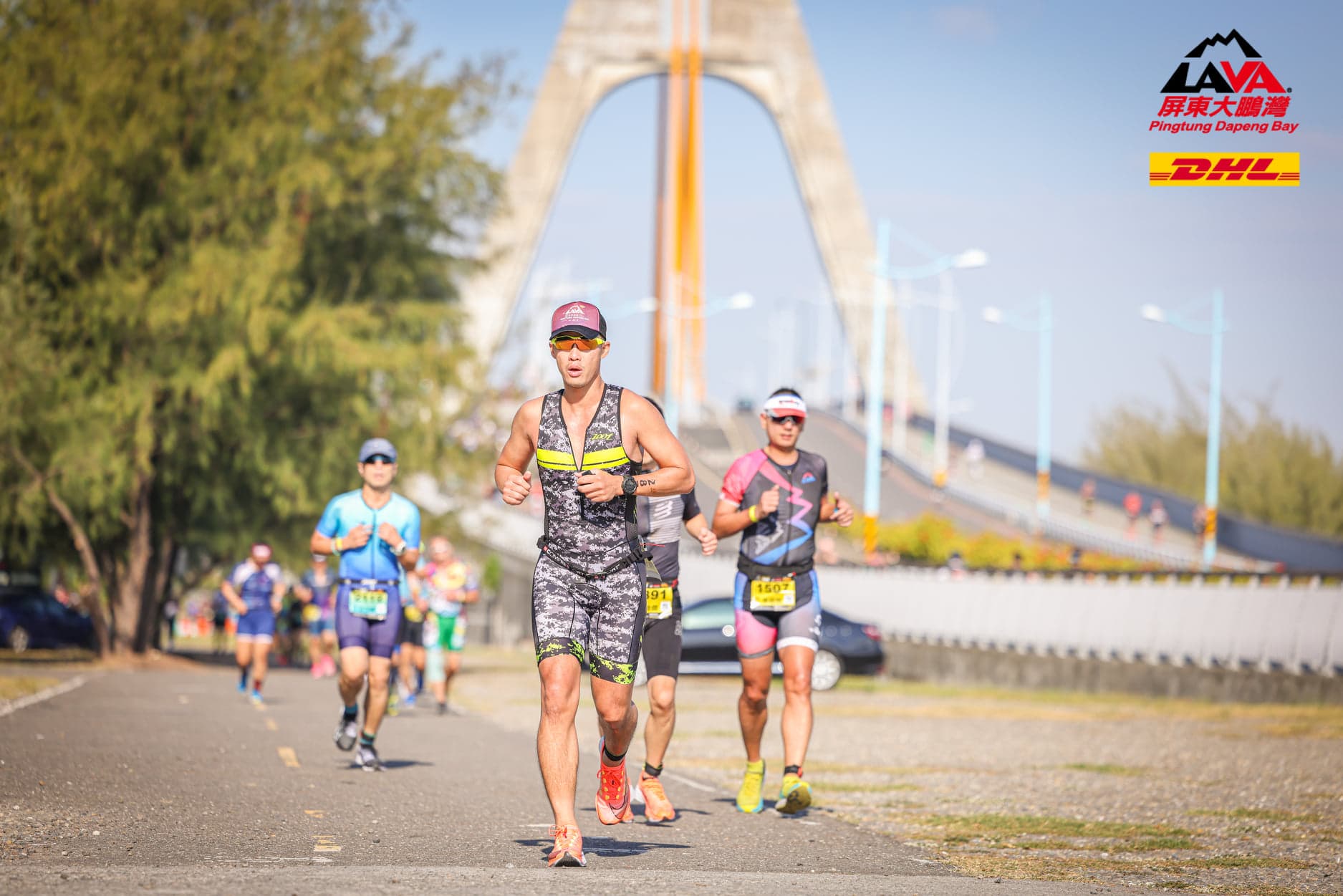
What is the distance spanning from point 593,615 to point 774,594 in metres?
2.87

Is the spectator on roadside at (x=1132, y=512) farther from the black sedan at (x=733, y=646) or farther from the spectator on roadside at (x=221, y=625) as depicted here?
the black sedan at (x=733, y=646)

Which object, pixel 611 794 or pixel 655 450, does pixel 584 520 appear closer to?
pixel 655 450

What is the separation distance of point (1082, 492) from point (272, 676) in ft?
144

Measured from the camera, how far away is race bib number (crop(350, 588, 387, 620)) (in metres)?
12.4

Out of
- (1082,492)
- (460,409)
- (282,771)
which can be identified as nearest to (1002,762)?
(282,771)

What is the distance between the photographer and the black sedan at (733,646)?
28875 millimetres

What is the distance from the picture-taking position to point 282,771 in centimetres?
1230

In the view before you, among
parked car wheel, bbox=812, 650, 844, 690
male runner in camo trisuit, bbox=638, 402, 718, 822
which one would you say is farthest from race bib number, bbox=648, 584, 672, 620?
parked car wheel, bbox=812, 650, 844, 690

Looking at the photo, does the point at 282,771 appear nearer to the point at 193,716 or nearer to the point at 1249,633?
the point at 193,716

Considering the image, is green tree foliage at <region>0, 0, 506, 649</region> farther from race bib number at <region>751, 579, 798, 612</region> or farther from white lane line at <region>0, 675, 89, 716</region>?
race bib number at <region>751, 579, 798, 612</region>

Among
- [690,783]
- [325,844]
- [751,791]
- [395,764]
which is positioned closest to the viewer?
[325,844]

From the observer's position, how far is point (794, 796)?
10.2 meters

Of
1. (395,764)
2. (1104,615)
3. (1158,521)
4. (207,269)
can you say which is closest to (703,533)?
(395,764)

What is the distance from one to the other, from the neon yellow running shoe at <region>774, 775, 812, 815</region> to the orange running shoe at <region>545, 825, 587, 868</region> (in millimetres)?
2666
